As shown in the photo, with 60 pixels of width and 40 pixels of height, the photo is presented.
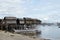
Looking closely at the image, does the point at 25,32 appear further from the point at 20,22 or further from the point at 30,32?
the point at 20,22

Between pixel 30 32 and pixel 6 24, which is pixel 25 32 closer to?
pixel 30 32

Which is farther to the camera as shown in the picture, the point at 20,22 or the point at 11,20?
the point at 20,22

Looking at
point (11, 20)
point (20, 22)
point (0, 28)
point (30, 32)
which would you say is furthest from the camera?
point (20, 22)

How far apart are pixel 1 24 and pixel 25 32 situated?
Answer: 10458 mm

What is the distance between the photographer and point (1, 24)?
52031 millimetres

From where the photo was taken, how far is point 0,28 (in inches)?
2039

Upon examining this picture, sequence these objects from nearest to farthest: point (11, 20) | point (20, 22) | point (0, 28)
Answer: point (0, 28) → point (11, 20) → point (20, 22)

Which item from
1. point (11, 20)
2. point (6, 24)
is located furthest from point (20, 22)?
point (6, 24)

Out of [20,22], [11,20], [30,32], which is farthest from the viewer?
[20,22]

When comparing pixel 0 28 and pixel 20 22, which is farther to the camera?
pixel 20 22

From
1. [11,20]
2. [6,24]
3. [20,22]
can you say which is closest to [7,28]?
[6,24]

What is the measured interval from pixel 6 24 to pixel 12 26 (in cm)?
242

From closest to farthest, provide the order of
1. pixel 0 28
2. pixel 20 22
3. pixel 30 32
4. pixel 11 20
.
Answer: pixel 30 32
pixel 0 28
pixel 11 20
pixel 20 22

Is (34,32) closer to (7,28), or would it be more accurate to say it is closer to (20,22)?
(7,28)
